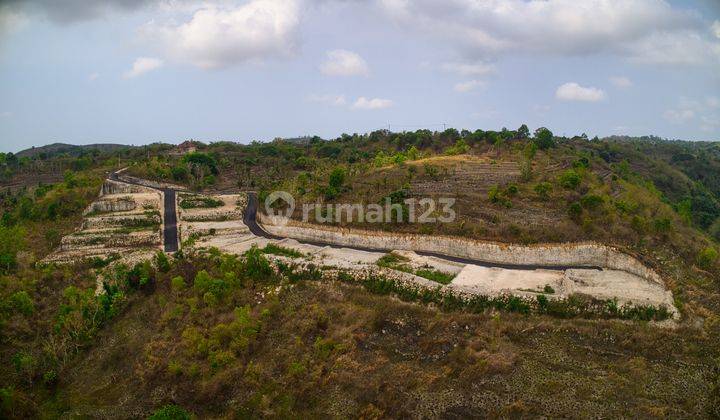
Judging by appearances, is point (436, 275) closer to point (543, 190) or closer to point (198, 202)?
point (543, 190)

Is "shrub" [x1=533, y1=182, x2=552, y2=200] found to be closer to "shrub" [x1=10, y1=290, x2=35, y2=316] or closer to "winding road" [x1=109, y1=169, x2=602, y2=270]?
"winding road" [x1=109, y1=169, x2=602, y2=270]

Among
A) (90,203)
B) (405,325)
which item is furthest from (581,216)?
(90,203)

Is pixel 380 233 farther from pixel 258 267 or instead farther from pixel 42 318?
pixel 42 318

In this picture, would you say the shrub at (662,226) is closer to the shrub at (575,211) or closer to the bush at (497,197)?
the shrub at (575,211)

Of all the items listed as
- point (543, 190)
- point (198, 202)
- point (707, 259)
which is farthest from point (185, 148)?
point (707, 259)

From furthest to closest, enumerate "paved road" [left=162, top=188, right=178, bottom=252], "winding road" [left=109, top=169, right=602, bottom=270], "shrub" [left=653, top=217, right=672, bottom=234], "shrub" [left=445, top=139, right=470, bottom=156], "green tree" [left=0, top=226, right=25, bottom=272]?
"shrub" [left=445, top=139, right=470, bottom=156] < "paved road" [left=162, top=188, right=178, bottom=252] < "shrub" [left=653, top=217, right=672, bottom=234] < "winding road" [left=109, top=169, right=602, bottom=270] < "green tree" [left=0, top=226, right=25, bottom=272]

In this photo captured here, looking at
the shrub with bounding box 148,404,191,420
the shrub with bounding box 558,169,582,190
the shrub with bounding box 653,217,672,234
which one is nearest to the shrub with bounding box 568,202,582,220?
the shrub with bounding box 653,217,672,234
